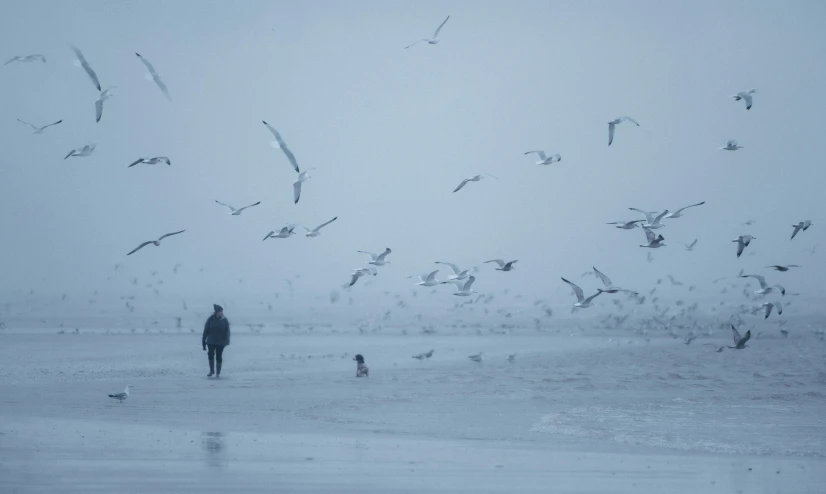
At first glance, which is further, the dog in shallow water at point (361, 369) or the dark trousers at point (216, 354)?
the dog in shallow water at point (361, 369)

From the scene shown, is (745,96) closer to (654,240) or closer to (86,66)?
(654,240)

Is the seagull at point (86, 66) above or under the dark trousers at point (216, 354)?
above

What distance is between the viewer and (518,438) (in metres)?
15.9

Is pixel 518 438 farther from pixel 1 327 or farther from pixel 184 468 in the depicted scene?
pixel 1 327

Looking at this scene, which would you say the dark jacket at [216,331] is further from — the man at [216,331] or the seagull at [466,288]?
the seagull at [466,288]

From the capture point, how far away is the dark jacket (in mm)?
23688

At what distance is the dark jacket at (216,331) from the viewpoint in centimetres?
2369

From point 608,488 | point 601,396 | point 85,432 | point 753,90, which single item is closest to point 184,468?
point 85,432

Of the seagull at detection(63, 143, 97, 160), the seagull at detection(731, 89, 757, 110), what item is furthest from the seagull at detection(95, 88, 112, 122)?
the seagull at detection(731, 89, 757, 110)

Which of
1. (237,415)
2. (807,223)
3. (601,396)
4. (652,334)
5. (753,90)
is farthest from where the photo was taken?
(652,334)

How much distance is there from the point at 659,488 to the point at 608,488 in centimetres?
59

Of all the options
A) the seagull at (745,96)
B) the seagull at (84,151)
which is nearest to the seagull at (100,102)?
the seagull at (84,151)

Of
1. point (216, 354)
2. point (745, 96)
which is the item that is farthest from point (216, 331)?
point (745, 96)

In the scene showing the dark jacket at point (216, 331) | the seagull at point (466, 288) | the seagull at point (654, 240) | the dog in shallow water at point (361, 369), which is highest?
the seagull at point (654, 240)
